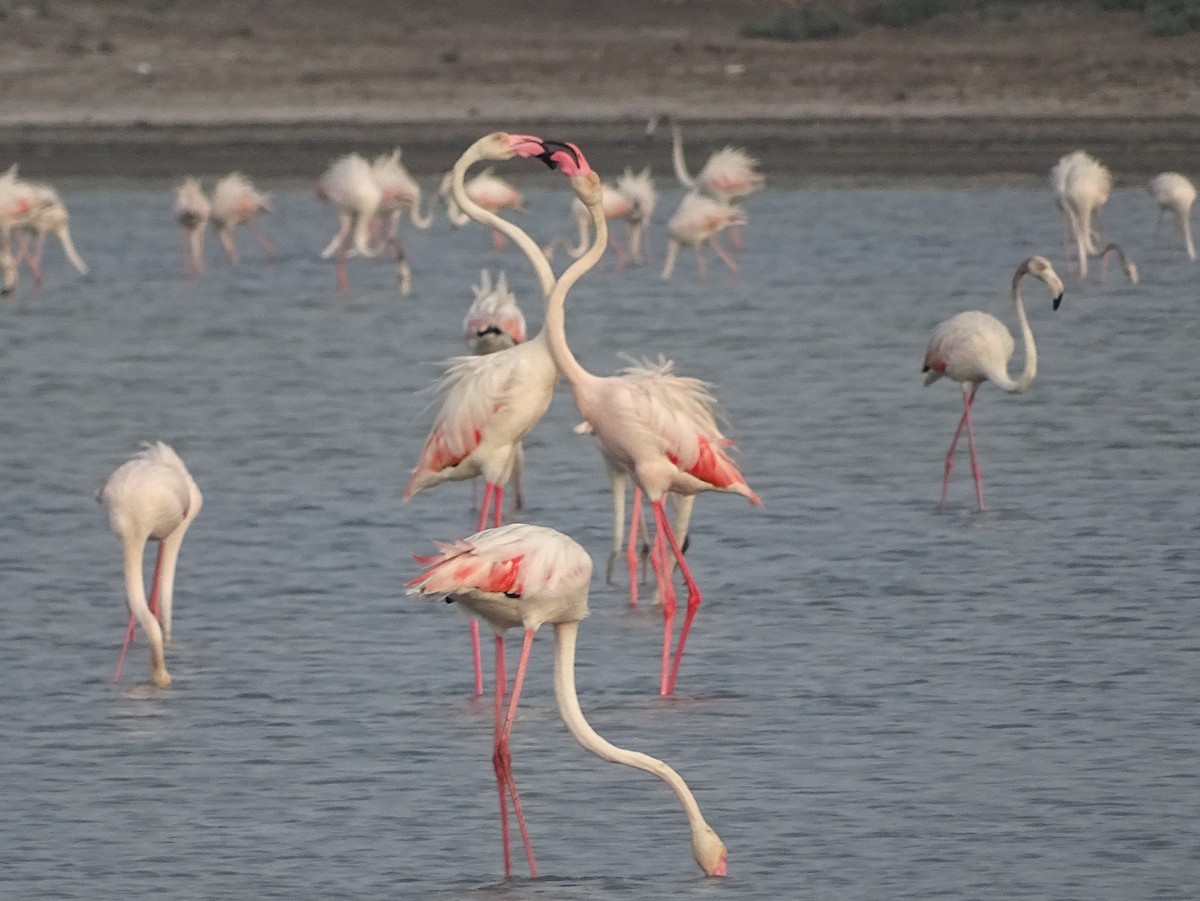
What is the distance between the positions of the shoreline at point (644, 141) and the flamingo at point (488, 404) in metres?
18.1

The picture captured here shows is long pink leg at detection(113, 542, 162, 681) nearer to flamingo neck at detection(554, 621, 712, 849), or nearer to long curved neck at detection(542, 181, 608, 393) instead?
long curved neck at detection(542, 181, 608, 393)

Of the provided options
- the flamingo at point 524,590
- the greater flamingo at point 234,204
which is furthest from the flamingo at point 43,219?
the flamingo at point 524,590

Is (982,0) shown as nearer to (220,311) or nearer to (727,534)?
(220,311)

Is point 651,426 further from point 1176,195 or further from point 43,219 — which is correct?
point 43,219

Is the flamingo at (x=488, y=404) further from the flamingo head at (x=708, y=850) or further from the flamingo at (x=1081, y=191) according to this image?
the flamingo at (x=1081, y=191)

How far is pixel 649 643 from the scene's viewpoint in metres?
8.62

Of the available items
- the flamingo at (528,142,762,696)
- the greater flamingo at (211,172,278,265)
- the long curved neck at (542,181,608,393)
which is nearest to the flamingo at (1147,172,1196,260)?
the greater flamingo at (211,172,278,265)

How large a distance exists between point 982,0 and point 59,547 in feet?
99.4

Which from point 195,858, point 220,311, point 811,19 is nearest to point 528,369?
point 195,858

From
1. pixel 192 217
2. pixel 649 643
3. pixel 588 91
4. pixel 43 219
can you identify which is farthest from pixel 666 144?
pixel 649 643

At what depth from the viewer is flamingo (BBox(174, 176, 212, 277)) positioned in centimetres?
2036

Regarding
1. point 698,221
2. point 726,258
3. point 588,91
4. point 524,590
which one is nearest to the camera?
point 524,590

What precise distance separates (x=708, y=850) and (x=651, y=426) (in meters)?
2.23

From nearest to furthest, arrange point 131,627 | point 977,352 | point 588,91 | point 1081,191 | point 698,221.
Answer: point 131,627, point 977,352, point 698,221, point 1081,191, point 588,91
